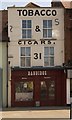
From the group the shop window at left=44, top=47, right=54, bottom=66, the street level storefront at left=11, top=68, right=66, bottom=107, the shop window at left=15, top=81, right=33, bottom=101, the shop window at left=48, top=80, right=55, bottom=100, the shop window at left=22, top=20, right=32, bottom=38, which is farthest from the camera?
the shop window at left=22, top=20, right=32, bottom=38

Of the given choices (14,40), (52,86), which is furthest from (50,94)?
(14,40)

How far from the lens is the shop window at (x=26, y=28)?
101 ft

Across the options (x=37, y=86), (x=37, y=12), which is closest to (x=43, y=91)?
(x=37, y=86)

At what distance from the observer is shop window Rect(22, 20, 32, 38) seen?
3086 centimetres

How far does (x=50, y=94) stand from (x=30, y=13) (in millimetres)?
6851

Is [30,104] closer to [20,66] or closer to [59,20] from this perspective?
[20,66]

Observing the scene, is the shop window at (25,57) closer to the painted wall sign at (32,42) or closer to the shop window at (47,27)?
the painted wall sign at (32,42)

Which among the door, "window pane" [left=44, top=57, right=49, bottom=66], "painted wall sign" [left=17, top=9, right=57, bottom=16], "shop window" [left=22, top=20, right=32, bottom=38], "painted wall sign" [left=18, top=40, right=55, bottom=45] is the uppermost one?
"painted wall sign" [left=17, top=9, right=57, bottom=16]

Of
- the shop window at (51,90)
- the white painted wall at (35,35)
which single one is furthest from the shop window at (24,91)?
the white painted wall at (35,35)

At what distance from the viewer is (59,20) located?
30.8 meters

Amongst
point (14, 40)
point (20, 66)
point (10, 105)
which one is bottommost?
point (10, 105)

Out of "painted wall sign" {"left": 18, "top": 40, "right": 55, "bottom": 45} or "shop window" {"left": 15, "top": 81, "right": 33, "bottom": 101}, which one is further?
"painted wall sign" {"left": 18, "top": 40, "right": 55, "bottom": 45}

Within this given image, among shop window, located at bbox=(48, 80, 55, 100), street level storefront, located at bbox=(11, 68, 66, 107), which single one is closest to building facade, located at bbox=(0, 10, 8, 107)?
street level storefront, located at bbox=(11, 68, 66, 107)

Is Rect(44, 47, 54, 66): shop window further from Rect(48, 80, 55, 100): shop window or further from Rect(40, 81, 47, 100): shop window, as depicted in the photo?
Rect(40, 81, 47, 100): shop window
